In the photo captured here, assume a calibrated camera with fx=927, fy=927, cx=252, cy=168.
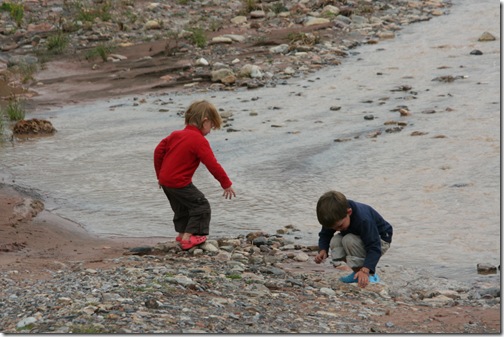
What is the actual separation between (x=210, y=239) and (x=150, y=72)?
9.47 metres

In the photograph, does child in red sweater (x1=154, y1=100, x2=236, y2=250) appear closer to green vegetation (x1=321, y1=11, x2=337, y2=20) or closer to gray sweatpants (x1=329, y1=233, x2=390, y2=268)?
gray sweatpants (x1=329, y1=233, x2=390, y2=268)

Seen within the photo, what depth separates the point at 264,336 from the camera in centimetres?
493

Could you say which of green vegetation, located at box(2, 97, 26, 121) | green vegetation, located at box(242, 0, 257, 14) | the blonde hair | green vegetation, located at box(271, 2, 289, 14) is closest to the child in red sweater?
the blonde hair

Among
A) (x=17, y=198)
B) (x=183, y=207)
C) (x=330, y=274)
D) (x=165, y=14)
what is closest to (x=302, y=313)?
(x=330, y=274)

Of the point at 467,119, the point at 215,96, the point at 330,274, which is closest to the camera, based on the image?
the point at 330,274

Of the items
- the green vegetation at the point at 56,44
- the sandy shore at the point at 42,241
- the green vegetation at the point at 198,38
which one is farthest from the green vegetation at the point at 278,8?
the sandy shore at the point at 42,241

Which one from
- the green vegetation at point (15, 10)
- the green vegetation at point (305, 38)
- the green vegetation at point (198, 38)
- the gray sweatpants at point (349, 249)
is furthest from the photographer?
the green vegetation at point (15, 10)

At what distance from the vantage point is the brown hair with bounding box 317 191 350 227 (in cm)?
607

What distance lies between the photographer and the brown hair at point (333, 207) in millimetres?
6070

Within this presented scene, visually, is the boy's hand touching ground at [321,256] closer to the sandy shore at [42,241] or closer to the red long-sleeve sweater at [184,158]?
the red long-sleeve sweater at [184,158]

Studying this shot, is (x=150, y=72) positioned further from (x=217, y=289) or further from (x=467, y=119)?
(x=217, y=289)

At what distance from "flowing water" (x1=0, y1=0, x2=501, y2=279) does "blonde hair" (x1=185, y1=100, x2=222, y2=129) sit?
57.2 inches

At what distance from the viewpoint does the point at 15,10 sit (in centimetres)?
2156

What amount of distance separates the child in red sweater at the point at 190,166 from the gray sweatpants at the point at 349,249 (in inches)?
37.6
